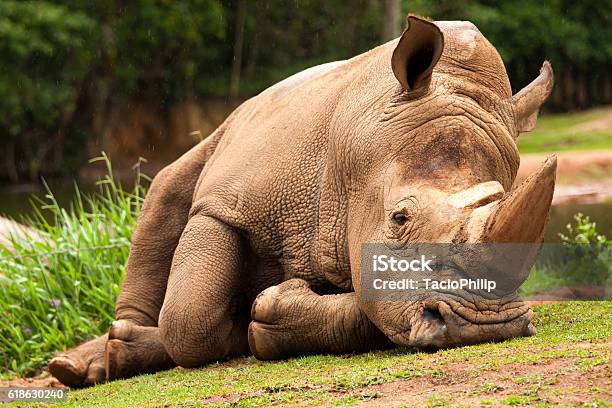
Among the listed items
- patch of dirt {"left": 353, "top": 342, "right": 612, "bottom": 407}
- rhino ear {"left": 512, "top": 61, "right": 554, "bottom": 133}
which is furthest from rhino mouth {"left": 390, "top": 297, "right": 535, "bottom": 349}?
rhino ear {"left": 512, "top": 61, "right": 554, "bottom": 133}

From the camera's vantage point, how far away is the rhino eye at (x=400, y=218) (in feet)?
16.7

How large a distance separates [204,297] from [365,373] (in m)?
1.53

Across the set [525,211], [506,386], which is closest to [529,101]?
[525,211]

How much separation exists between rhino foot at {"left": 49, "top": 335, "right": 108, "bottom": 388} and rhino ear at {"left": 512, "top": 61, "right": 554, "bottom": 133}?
2.71 metres

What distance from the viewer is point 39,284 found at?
9141 millimetres

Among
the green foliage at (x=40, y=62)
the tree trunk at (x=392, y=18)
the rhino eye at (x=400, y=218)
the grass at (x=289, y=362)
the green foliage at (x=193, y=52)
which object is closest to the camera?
the grass at (x=289, y=362)

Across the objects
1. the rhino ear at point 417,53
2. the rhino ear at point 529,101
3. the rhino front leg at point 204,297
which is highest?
the rhino ear at point 417,53

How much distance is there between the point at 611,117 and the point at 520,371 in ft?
77.4

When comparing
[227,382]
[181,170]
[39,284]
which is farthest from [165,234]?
[39,284]

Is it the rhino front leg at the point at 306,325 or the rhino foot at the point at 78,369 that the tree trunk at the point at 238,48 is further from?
the rhino front leg at the point at 306,325

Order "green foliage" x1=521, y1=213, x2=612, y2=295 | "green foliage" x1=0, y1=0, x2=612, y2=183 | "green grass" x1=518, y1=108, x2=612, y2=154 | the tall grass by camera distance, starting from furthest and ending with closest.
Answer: "green foliage" x1=0, y1=0, x2=612, y2=183 → "green grass" x1=518, y1=108, x2=612, y2=154 → the tall grass → "green foliage" x1=521, y1=213, x2=612, y2=295

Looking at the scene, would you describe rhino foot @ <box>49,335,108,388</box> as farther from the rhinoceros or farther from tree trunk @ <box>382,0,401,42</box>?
tree trunk @ <box>382,0,401,42</box>

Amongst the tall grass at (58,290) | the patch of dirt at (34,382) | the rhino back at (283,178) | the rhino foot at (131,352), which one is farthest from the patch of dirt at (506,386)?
the tall grass at (58,290)

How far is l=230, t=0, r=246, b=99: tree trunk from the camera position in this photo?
35.1 metres
